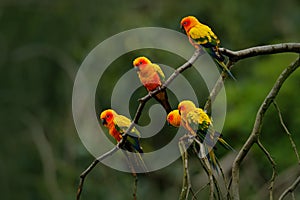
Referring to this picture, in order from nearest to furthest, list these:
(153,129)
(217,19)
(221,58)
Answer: (221,58), (153,129), (217,19)

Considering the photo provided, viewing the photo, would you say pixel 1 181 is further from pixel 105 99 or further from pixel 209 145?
pixel 209 145

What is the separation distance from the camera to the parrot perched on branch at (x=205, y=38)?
3057 mm

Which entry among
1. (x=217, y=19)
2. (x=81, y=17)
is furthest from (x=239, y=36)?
(x=81, y=17)

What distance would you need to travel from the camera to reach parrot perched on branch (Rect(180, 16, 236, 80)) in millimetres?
3057

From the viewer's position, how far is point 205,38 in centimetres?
310

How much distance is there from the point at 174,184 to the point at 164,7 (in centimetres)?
342

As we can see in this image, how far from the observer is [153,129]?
356 cm

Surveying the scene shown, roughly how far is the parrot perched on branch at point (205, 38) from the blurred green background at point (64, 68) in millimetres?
6354

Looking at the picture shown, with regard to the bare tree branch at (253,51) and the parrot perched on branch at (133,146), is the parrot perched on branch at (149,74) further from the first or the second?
the bare tree branch at (253,51)

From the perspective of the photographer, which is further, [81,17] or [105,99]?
[81,17]

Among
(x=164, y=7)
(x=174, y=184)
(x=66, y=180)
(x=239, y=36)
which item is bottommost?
→ (x=174, y=184)

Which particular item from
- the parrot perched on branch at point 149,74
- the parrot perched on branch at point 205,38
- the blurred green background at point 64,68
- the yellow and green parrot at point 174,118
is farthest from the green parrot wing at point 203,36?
the blurred green background at point 64,68

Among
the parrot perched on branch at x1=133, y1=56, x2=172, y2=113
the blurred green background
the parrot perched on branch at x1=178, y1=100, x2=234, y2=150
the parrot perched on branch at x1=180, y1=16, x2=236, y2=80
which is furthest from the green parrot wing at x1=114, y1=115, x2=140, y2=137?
the blurred green background

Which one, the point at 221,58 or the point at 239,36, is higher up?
the point at 239,36
